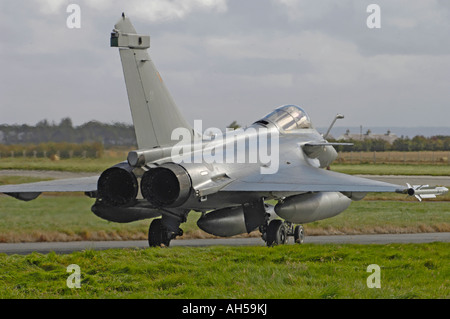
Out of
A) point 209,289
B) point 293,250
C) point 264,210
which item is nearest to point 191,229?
point 264,210

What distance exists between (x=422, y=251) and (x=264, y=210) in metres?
4.01

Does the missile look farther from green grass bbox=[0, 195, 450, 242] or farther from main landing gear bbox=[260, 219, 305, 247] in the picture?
green grass bbox=[0, 195, 450, 242]

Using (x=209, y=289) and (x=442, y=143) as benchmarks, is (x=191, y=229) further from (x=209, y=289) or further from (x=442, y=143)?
(x=442, y=143)

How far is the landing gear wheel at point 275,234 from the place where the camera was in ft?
55.1

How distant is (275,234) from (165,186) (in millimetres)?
3551

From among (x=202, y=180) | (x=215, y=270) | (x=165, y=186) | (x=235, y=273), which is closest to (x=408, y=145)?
(x=202, y=180)

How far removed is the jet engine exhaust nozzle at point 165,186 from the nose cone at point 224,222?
1.98 metres

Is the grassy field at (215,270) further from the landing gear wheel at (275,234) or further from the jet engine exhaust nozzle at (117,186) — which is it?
the landing gear wheel at (275,234)

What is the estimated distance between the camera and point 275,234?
16.8 m

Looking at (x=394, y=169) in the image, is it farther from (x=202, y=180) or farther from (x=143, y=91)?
(x=143, y=91)

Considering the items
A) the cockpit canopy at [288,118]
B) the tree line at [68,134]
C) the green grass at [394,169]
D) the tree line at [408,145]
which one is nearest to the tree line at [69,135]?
the tree line at [68,134]

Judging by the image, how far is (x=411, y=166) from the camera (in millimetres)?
53312

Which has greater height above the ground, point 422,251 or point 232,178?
point 232,178
